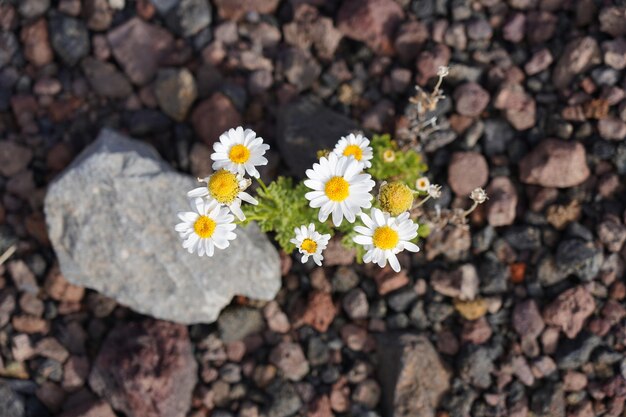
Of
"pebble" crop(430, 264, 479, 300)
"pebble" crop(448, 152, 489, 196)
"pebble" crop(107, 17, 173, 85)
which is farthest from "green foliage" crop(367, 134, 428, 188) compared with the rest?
"pebble" crop(107, 17, 173, 85)

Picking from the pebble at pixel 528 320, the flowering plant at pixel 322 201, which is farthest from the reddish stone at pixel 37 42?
the pebble at pixel 528 320

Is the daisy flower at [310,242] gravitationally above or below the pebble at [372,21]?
below

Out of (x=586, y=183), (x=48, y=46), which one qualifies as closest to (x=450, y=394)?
(x=586, y=183)

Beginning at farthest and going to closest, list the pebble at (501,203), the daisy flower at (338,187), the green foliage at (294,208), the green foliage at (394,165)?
the pebble at (501,203) < the green foliage at (394,165) < the green foliage at (294,208) < the daisy flower at (338,187)

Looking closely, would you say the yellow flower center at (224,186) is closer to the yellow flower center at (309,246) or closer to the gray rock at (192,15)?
the yellow flower center at (309,246)

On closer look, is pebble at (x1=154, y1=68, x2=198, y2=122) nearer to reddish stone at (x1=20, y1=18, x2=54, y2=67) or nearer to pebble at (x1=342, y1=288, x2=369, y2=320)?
reddish stone at (x1=20, y1=18, x2=54, y2=67)

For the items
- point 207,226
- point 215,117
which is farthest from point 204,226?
point 215,117

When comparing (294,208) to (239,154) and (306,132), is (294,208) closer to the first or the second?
(239,154)
